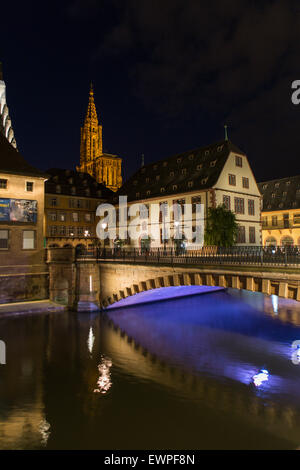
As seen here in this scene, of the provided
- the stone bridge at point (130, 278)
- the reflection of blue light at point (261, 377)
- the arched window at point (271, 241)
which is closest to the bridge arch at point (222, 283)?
the stone bridge at point (130, 278)

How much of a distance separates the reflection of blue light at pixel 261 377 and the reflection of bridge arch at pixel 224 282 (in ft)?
Answer: 13.0

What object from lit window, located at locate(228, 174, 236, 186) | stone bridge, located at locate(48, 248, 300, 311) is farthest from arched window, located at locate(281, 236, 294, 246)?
stone bridge, located at locate(48, 248, 300, 311)

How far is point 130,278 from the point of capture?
90.5 feet

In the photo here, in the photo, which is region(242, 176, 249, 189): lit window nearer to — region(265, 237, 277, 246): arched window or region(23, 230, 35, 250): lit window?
region(265, 237, 277, 246): arched window

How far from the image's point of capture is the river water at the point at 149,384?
11.2 m

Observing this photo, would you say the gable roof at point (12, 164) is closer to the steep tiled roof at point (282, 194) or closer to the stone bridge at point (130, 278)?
the stone bridge at point (130, 278)

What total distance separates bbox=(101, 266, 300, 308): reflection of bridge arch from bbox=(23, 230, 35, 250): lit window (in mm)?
11540

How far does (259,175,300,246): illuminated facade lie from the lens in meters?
60.2

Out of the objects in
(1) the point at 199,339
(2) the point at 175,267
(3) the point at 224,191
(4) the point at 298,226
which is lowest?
(1) the point at 199,339

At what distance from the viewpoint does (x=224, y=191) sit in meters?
42.7

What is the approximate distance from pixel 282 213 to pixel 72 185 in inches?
1602

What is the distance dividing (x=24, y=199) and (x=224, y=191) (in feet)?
81.5
